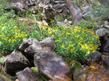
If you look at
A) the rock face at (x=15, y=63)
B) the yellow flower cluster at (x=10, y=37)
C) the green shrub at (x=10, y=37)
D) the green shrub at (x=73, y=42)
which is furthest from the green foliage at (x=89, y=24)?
the rock face at (x=15, y=63)

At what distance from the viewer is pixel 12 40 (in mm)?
12477

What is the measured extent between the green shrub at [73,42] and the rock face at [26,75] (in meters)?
1.40

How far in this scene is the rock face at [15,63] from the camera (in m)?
10.8

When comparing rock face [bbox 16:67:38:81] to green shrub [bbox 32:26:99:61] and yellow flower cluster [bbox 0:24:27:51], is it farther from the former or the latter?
yellow flower cluster [bbox 0:24:27:51]

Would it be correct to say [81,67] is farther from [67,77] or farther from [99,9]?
[99,9]

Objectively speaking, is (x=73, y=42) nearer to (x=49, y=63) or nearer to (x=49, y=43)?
(x=49, y=43)

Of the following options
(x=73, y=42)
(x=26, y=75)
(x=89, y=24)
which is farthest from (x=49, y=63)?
(x=89, y=24)

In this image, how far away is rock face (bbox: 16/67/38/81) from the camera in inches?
394

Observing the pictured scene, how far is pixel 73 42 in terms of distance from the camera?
1170cm

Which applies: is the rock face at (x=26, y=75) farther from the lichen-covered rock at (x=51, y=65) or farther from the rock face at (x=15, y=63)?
the rock face at (x=15, y=63)

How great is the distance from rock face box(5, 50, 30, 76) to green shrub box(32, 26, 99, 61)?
1.24 metres

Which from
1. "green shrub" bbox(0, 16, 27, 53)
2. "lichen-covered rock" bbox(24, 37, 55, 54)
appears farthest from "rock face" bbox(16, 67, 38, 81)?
"green shrub" bbox(0, 16, 27, 53)

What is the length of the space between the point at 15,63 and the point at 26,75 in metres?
0.89

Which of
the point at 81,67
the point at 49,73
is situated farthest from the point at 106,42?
the point at 49,73
